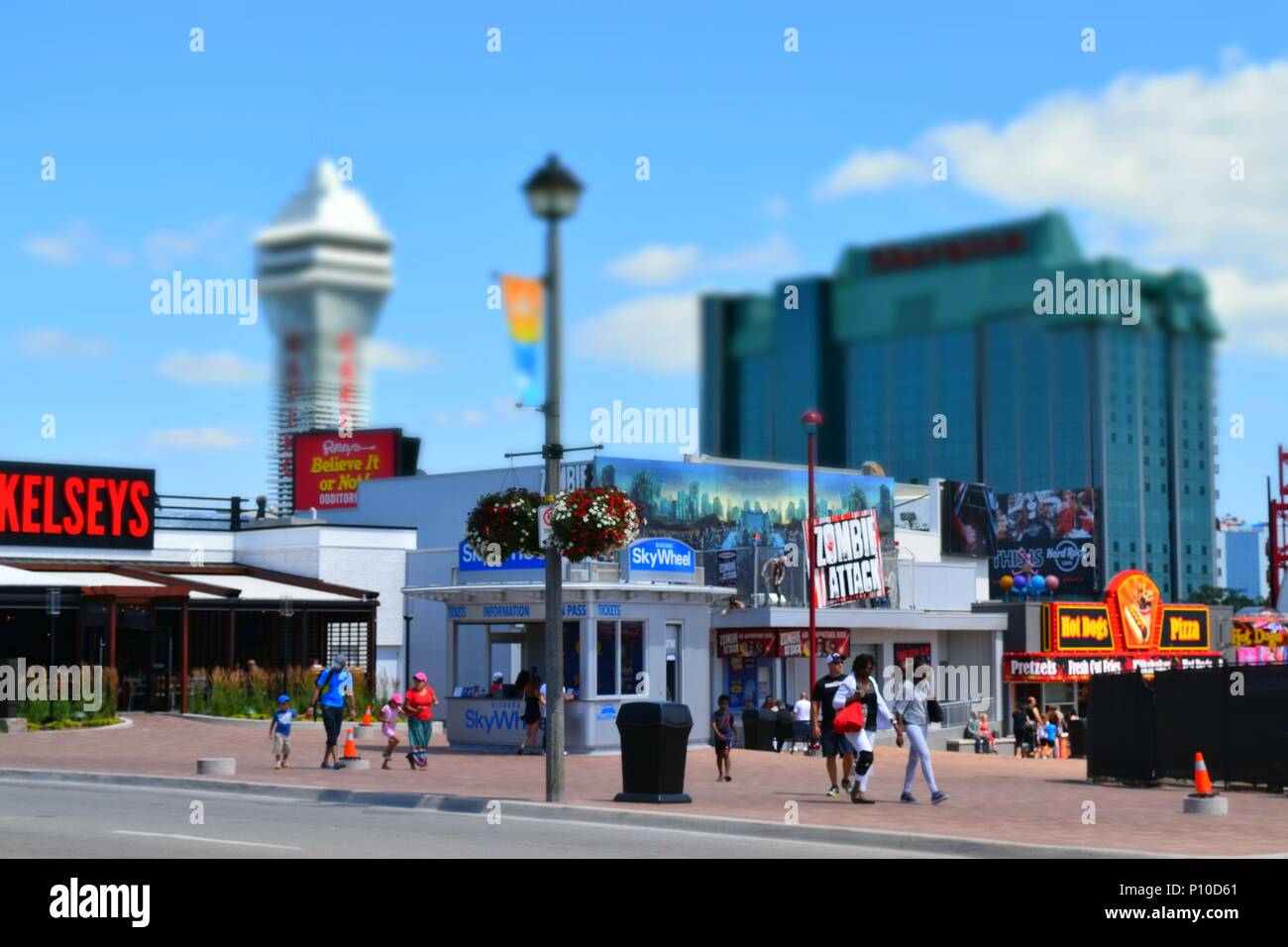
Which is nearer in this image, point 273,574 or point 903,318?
point 273,574

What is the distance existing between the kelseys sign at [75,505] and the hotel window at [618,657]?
863 inches

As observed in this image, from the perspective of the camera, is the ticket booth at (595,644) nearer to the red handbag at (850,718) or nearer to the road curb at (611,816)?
the road curb at (611,816)

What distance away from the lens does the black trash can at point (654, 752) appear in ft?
70.8

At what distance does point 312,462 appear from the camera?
7969 centimetres

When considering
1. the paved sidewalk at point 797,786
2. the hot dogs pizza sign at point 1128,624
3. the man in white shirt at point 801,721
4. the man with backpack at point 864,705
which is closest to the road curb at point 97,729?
the paved sidewalk at point 797,786

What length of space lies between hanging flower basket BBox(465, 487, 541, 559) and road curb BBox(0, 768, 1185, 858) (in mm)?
3247

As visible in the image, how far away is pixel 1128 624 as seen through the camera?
61.9 meters

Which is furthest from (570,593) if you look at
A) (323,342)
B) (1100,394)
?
(1100,394)

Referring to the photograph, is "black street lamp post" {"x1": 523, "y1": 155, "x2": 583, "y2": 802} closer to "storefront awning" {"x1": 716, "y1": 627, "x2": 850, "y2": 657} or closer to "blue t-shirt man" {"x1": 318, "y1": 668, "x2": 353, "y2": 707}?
"blue t-shirt man" {"x1": 318, "y1": 668, "x2": 353, "y2": 707}

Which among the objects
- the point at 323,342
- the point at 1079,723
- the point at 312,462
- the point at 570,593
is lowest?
the point at 1079,723

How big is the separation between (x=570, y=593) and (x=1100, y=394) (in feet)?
563

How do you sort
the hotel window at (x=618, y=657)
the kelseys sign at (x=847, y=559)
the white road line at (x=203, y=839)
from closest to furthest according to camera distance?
the white road line at (x=203, y=839), the hotel window at (x=618, y=657), the kelseys sign at (x=847, y=559)
